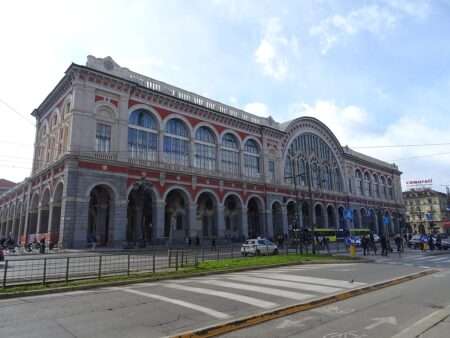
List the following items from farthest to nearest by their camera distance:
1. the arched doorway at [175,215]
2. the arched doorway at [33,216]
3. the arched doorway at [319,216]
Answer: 1. the arched doorway at [319,216]
2. the arched doorway at [175,215]
3. the arched doorway at [33,216]

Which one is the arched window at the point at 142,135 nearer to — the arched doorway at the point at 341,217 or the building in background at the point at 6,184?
the arched doorway at the point at 341,217

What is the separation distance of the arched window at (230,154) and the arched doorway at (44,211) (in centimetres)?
2091

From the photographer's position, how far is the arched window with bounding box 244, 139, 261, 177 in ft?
152

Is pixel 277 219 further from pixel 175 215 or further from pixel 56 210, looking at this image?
pixel 56 210

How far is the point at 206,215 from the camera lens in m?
43.0

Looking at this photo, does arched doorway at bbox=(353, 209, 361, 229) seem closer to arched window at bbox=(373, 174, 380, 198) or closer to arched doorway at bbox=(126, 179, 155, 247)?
arched window at bbox=(373, 174, 380, 198)

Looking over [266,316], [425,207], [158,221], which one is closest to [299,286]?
[266,316]

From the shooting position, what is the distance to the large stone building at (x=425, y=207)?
10129 centimetres

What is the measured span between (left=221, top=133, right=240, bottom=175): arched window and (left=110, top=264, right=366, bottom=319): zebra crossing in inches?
1247

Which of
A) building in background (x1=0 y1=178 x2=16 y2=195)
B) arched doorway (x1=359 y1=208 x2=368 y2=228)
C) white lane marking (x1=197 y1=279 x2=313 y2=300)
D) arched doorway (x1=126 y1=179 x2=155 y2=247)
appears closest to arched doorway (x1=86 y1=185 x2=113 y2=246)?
arched doorway (x1=126 y1=179 x2=155 y2=247)

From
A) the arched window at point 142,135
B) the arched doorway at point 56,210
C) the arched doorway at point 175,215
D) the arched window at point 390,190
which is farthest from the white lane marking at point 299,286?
the arched window at point 390,190

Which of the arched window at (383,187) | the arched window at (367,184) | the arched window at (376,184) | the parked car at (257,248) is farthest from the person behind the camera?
the arched window at (383,187)

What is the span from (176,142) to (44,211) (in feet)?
53.4

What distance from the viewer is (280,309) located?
689 centimetres
